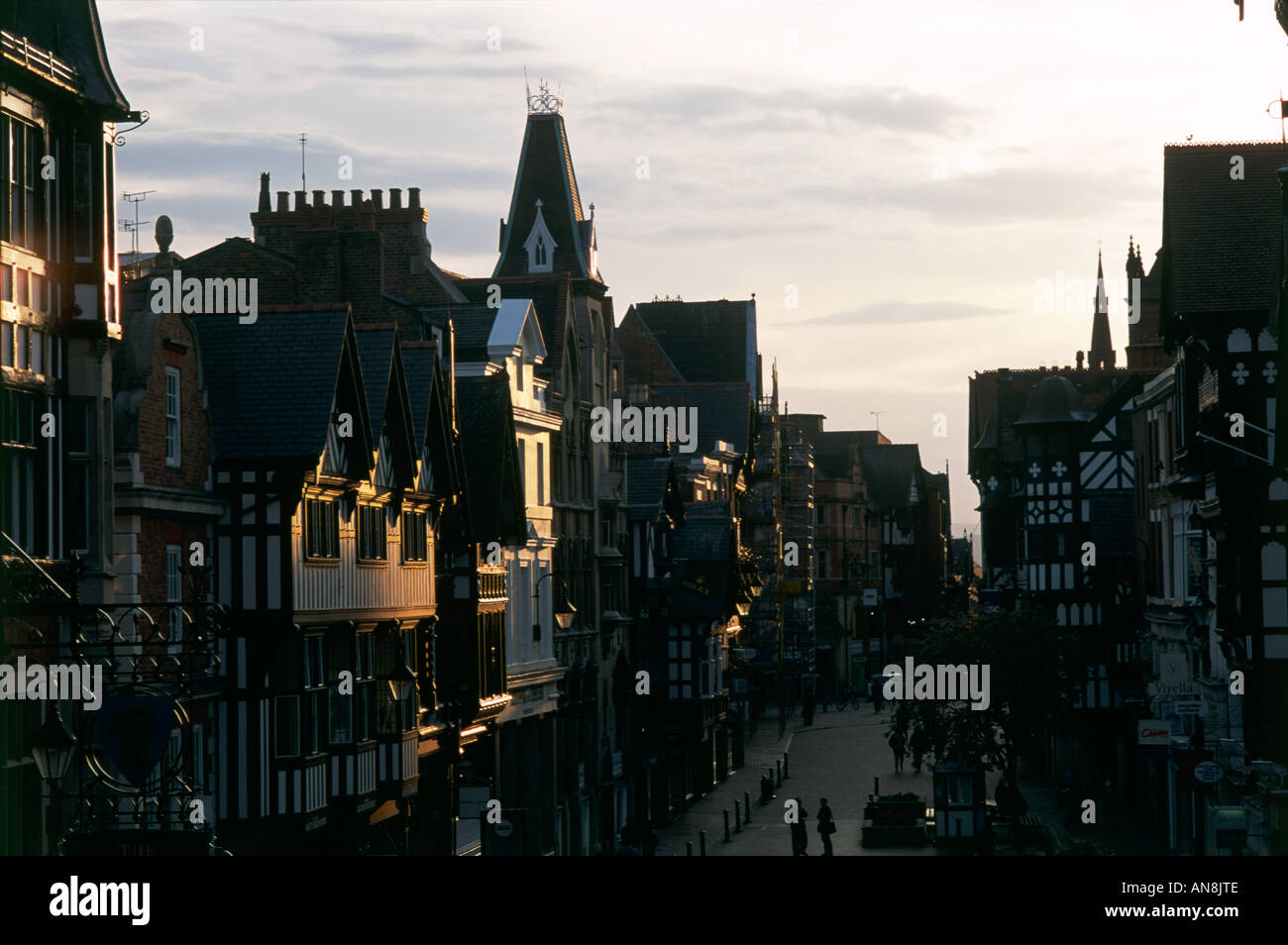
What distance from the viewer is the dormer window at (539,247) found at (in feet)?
182

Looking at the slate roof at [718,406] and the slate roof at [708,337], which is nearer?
the slate roof at [718,406]

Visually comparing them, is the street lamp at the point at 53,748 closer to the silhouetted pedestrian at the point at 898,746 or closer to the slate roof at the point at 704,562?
the silhouetted pedestrian at the point at 898,746

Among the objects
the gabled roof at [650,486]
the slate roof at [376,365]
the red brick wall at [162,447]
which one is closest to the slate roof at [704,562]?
the gabled roof at [650,486]

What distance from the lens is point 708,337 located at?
9644 cm

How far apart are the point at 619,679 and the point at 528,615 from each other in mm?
11556

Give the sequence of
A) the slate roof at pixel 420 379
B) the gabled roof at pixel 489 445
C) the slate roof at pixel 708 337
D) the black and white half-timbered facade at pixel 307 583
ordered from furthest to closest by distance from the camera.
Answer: the slate roof at pixel 708 337 → the gabled roof at pixel 489 445 → the slate roof at pixel 420 379 → the black and white half-timbered facade at pixel 307 583

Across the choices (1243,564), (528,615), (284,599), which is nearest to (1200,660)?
(1243,564)

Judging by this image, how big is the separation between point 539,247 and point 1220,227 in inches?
932

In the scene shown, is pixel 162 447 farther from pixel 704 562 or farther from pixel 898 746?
pixel 704 562

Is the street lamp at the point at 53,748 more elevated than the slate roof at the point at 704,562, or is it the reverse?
the slate roof at the point at 704,562

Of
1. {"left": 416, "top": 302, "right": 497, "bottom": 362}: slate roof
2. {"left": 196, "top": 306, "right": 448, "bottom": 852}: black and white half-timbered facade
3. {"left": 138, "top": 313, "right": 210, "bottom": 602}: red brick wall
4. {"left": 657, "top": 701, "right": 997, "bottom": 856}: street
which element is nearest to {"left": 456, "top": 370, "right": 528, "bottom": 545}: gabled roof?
{"left": 416, "top": 302, "right": 497, "bottom": 362}: slate roof

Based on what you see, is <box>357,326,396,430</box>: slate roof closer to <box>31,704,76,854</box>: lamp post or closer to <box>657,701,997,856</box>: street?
<box>31,704,76,854</box>: lamp post

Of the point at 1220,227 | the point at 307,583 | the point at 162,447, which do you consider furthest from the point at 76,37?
the point at 1220,227

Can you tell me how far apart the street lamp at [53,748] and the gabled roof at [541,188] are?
3647 cm
